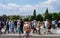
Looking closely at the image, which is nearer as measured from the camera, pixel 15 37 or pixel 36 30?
pixel 15 37

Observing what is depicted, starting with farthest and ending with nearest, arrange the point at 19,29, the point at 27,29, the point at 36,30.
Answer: the point at 36,30 → the point at 19,29 → the point at 27,29

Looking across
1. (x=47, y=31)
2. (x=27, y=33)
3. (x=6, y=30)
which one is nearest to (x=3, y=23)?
(x=6, y=30)

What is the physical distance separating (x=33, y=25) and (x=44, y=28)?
1509 mm

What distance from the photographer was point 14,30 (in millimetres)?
25828

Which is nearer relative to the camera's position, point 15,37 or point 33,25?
point 15,37

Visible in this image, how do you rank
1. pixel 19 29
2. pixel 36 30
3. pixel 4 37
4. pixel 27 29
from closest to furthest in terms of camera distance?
pixel 27 29, pixel 4 37, pixel 19 29, pixel 36 30

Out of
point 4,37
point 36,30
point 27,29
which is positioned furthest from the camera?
point 36,30

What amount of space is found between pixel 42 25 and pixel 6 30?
385 centimetres

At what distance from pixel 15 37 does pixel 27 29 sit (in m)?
3.19

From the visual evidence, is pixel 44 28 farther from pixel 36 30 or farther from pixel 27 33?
pixel 27 33

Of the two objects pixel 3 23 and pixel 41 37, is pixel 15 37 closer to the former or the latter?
pixel 41 37

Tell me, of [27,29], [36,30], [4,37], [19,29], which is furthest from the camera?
[36,30]

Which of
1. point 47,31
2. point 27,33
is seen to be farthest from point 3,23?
point 27,33

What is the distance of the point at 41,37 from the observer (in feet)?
65.9
